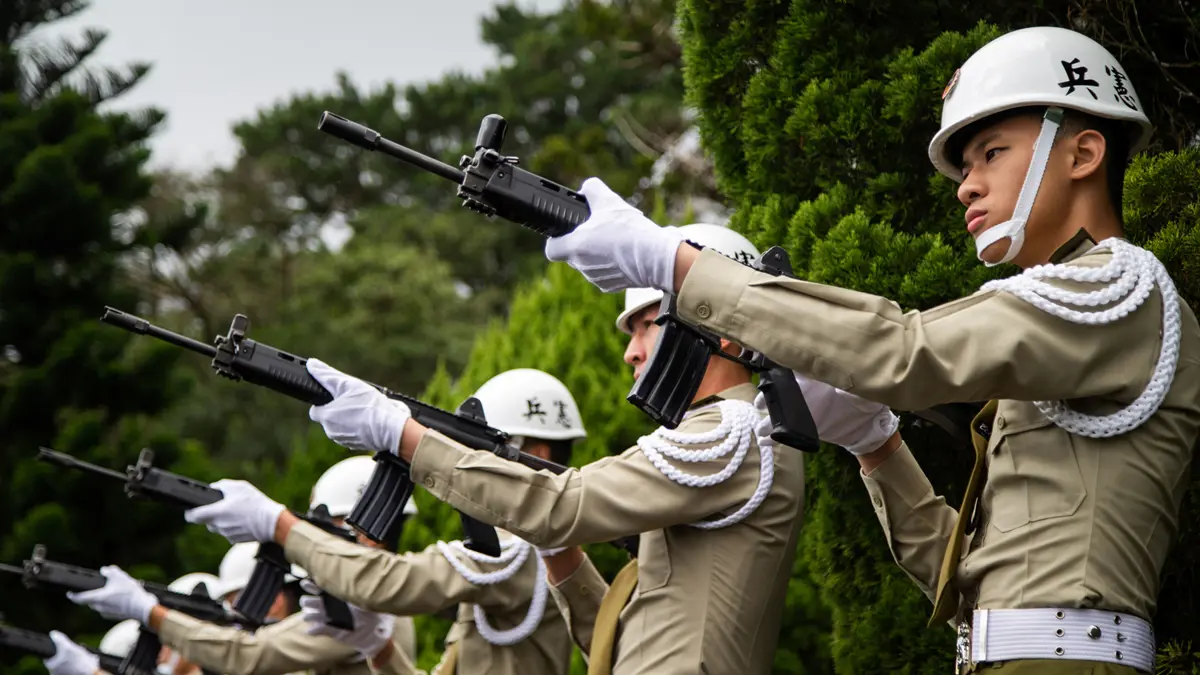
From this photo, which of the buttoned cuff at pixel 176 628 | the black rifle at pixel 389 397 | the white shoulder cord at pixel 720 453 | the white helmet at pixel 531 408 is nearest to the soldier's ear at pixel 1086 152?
the white shoulder cord at pixel 720 453

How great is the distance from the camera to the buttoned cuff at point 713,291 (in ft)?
10.5

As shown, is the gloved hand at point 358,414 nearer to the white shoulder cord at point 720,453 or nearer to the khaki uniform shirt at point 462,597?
the khaki uniform shirt at point 462,597

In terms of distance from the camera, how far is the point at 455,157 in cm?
2548

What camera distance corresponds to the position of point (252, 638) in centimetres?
768

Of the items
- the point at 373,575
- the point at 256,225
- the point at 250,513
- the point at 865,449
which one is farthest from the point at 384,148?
the point at 256,225

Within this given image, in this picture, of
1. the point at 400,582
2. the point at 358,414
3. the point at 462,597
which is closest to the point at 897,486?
the point at 358,414

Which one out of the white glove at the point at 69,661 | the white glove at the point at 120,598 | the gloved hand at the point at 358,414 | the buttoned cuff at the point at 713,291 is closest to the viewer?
the buttoned cuff at the point at 713,291

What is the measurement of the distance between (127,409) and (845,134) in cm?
1127

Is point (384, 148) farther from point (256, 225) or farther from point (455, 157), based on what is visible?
point (256, 225)

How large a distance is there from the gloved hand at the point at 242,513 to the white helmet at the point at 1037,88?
4.18 metres

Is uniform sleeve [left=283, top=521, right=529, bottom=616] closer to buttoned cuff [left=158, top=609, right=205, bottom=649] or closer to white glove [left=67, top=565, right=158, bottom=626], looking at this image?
buttoned cuff [left=158, top=609, right=205, bottom=649]

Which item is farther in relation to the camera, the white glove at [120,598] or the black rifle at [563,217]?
the white glove at [120,598]

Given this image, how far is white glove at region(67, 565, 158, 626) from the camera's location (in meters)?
8.52

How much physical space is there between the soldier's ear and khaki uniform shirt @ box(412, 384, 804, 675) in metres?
1.40
